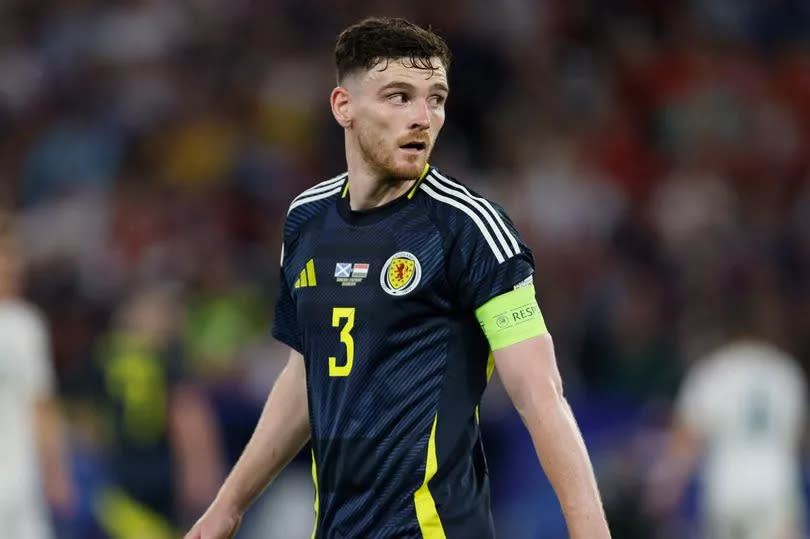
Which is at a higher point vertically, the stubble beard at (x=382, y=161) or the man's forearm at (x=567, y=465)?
the stubble beard at (x=382, y=161)

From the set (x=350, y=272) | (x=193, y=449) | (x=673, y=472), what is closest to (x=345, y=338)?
(x=350, y=272)

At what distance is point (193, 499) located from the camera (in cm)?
998

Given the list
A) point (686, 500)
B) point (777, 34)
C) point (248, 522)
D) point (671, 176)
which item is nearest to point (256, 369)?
point (248, 522)

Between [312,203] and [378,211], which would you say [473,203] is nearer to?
[378,211]

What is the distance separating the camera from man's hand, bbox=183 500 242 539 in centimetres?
459

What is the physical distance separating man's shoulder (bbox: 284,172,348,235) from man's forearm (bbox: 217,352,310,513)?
39cm

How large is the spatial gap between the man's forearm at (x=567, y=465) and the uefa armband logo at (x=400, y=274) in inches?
18.6

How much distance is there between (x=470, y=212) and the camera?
420 centimetres

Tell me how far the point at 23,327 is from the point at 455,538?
17.2 feet

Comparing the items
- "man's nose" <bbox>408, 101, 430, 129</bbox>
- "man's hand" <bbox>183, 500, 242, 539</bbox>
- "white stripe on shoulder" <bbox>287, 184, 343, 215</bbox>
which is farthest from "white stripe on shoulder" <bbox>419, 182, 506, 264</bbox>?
"man's hand" <bbox>183, 500, 242, 539</bbox>

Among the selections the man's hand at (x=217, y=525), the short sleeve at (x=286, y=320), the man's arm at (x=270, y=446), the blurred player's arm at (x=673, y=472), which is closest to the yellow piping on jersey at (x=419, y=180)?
the short sleeve at (x=286, y=320)

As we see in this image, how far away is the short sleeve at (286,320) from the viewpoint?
183 inches

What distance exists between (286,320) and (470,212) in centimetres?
78

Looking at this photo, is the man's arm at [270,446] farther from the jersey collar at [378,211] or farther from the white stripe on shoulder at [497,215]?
the white stripe on shoulder at [497,215]
